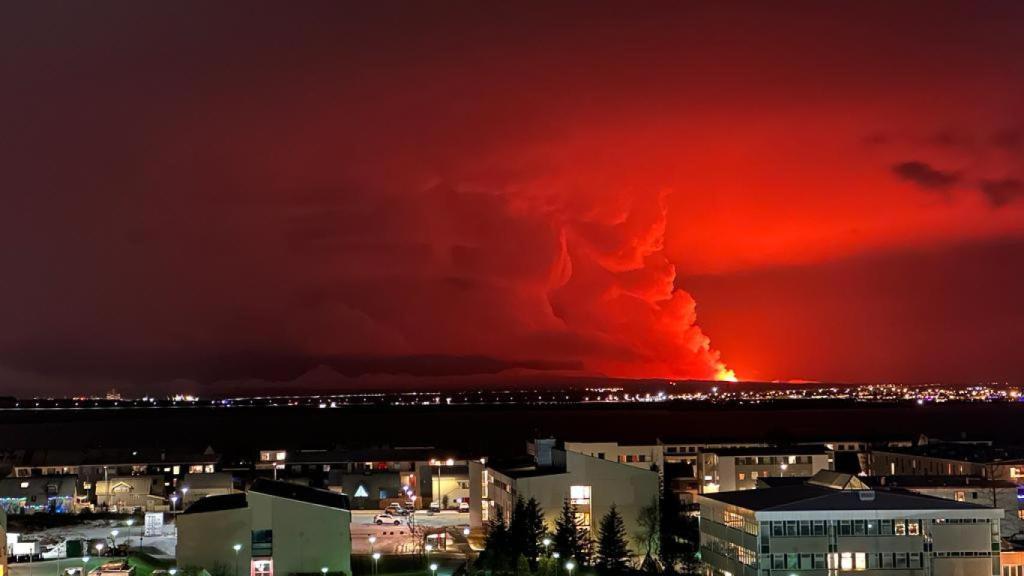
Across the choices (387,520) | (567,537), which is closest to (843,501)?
(567,537)

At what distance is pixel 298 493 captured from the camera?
1725 cm

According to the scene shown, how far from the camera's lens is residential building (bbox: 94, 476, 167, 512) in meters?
27.8

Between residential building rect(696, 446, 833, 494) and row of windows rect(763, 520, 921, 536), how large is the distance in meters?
14.1

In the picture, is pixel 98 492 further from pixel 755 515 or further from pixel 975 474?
pixel 975 474

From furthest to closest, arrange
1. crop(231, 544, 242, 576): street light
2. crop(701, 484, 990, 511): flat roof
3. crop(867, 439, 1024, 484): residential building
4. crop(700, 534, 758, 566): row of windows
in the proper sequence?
crop(867, 439, 1024, 484): residential building
crop(700, 534, 758, 566): row of windows
crop(701, 484, 990, 511): flat roof
crop(231, 544, 242, 576): street light

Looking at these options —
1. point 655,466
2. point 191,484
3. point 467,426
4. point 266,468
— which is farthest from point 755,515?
point 467,426

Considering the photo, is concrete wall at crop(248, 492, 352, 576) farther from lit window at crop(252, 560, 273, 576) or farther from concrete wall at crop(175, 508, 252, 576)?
concrete wall at crop(175, 508, 252, 576)

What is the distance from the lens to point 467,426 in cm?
8806

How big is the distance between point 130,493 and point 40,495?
2.24 metres

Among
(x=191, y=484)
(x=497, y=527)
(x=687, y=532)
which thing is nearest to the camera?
(x=497, y=527)

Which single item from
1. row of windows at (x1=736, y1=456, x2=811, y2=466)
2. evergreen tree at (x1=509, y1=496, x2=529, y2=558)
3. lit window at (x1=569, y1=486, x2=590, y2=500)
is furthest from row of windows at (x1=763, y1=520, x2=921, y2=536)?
row of windows at (x1=736, y1=456, x2=811, y2=466)

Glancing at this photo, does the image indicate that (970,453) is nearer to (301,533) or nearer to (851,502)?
(851,502)

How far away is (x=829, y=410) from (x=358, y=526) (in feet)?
382

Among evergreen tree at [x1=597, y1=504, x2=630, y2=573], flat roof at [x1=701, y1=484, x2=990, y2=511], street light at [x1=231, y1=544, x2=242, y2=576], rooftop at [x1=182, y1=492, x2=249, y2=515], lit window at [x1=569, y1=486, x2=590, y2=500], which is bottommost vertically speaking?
evergreen tree at [x1=597, y1=504, x2=630, y2=573]
